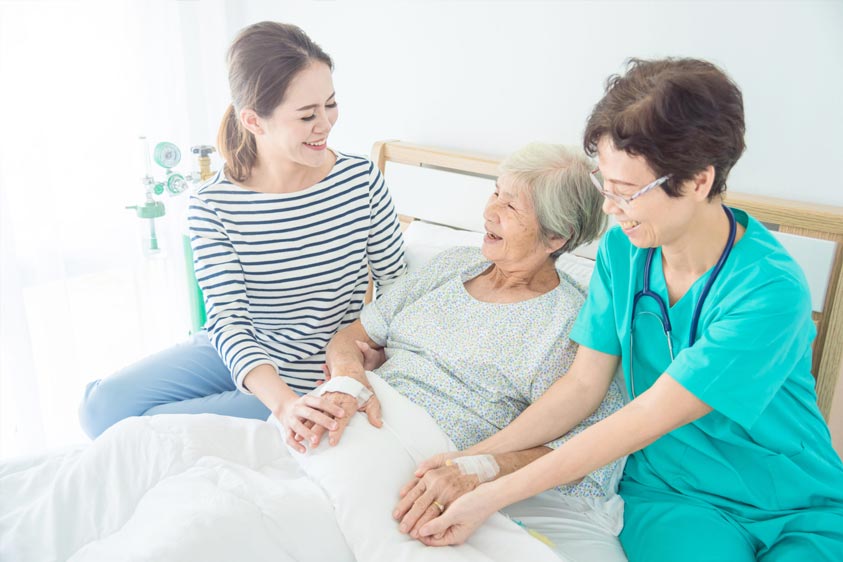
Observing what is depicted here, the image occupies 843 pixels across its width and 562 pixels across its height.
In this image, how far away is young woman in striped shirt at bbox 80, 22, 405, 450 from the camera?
176cm

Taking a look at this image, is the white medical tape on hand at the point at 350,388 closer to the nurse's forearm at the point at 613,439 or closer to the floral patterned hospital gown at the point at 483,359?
the floral patterned hospital gown at the point at 483,359

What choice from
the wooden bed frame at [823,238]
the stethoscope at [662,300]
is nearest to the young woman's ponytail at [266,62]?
the stethoscope at [662,300]

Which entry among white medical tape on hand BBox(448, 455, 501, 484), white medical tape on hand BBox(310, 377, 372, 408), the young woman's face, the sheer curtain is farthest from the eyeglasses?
the sheer curtain

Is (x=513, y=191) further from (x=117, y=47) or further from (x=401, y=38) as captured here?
(x=117, y=47)

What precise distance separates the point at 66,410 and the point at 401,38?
185cm

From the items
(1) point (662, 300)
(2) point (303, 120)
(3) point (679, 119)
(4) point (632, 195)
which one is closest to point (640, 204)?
(4) point (632, 195)

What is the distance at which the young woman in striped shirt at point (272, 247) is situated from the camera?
1.76m

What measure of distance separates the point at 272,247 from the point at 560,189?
0.76 m

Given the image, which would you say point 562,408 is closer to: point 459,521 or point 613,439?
point 613,439

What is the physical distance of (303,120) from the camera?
1.79m

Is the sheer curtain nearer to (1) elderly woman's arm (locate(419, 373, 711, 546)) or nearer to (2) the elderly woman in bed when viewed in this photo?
(2) the elderly woman in bed

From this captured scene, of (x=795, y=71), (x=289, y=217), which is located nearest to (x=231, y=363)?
(x=289, y=217)

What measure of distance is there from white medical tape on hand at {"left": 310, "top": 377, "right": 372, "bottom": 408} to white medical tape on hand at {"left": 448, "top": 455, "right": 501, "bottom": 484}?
26 cm

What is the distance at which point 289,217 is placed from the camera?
6.23 feet
